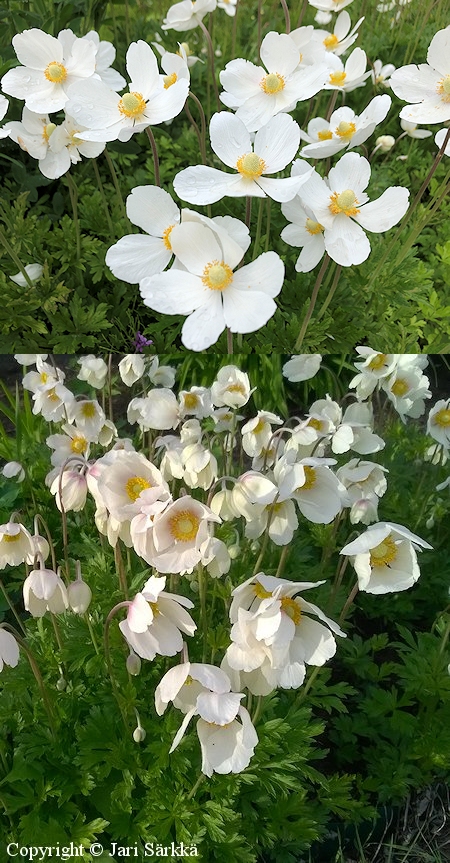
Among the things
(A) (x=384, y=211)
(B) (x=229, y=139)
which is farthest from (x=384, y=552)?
(B) (x=229, y=139)

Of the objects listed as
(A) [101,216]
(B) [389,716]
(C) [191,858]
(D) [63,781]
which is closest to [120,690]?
(D) [63,781]

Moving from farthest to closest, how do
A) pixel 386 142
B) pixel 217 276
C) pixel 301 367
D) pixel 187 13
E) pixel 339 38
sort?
pixel 386 142, pixel 339 38, pixel 187 13, pixel 301 367, pixel 217 276

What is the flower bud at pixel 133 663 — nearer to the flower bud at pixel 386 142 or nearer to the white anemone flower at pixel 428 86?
the white anemone flower at pixel 428 86

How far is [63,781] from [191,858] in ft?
0.86

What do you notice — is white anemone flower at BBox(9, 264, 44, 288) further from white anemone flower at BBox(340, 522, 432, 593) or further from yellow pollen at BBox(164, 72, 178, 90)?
white anemone flower at BBox(340, 522, 432, 593)

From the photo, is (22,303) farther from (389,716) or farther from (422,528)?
(389,716)

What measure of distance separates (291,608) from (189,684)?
20 cm

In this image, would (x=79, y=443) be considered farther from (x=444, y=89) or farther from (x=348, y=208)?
(x=444, y=89)

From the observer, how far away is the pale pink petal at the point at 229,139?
108 centimetres

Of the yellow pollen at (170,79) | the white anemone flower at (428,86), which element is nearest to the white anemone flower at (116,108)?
the yellow pollen at (170,79)

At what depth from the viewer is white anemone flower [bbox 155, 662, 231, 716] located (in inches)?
36.5

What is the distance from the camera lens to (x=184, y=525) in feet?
3.23

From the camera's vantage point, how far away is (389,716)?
1.61 meters

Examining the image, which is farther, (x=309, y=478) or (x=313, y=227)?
(x=313, y=227)
